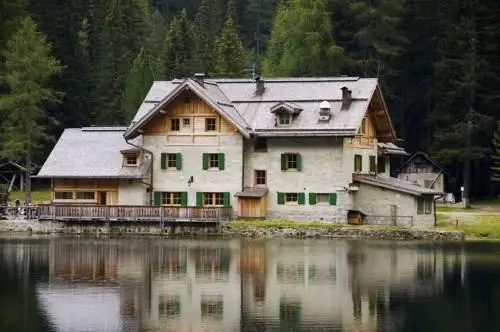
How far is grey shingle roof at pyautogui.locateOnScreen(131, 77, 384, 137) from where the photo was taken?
A: 205ft

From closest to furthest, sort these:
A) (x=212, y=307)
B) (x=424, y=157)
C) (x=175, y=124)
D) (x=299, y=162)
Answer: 1. (x=212, y=307)
2. (x=299, y=162)
3. (x=175, y=124)
4. (x=424, y=157)

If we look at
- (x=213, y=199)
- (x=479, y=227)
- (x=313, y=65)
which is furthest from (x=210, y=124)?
(x=313, y=65)

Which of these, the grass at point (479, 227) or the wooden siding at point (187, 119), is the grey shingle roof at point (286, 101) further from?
the grass at point (479, 227)

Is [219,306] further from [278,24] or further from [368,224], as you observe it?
[278,24]

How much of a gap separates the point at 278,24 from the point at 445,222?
4181 centimetres

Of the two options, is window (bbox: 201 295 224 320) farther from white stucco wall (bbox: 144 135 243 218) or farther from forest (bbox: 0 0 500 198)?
forest (bbox: 0 0 500 198)

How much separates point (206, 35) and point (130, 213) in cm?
5271

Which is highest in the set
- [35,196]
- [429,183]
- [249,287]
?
[429,183]

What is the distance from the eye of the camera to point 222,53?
9169 cm

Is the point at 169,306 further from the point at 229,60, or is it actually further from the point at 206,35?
the point at 206,35

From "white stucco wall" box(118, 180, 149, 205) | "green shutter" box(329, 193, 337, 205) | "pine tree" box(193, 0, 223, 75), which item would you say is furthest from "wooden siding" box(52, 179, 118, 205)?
"pine tree" box(193, 0, 223, 75)

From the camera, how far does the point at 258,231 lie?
193ft

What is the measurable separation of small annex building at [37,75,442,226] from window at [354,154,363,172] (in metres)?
0.06

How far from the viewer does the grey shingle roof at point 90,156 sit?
64375mm
